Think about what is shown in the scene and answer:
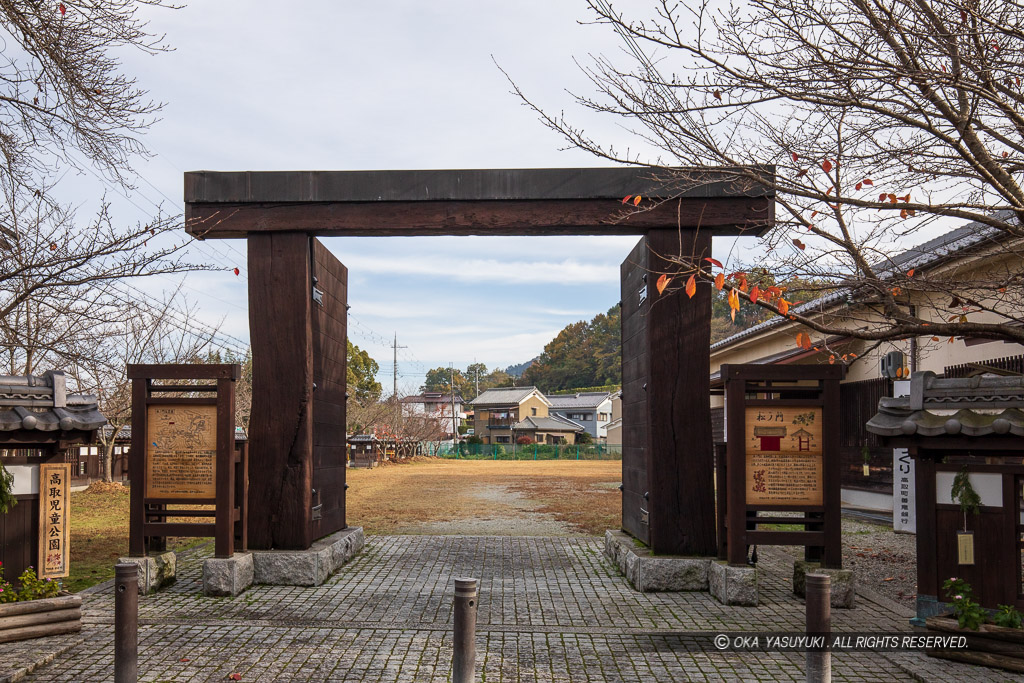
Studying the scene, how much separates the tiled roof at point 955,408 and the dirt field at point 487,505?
705 centimetres

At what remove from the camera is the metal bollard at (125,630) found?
4.38 m

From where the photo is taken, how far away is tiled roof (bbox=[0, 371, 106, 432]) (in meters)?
6.62

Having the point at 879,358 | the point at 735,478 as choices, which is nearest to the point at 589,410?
the point at 879,358

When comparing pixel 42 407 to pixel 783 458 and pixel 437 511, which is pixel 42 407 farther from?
pixel 437 511

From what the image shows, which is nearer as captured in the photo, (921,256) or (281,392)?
(281,392)

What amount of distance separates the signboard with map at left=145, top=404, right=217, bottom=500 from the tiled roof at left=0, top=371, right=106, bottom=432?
0.96 metres

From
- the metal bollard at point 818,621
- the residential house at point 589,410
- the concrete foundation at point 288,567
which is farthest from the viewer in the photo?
the residential house at point 589,410

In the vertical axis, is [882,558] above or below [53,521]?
below

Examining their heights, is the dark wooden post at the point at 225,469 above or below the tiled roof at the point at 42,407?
below

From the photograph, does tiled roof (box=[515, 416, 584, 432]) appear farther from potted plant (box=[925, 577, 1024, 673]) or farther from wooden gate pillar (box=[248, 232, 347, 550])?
potted plant (box=[925, 577, 1024, 673])

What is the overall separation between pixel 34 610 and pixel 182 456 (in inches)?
86.3

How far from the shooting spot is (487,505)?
61.9 feet

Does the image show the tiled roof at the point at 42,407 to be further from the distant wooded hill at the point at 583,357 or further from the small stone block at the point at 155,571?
the distant wooded hill at the point at 583,357

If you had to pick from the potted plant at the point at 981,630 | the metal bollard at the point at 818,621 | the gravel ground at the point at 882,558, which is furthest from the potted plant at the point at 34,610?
the gravel ground at the point at 882,558
